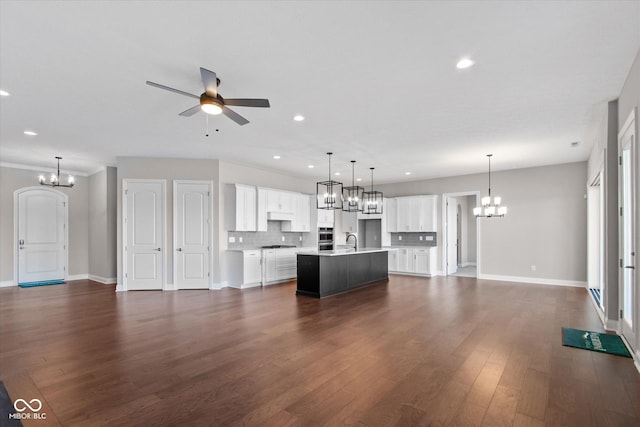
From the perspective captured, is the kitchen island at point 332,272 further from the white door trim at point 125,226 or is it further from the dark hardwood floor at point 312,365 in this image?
the white door trim at point 125,226

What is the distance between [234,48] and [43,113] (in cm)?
336

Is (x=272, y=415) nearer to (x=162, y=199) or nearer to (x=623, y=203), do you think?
(x=623, y=203)

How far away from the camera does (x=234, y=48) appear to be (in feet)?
9.20

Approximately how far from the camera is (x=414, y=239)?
9.98 metres

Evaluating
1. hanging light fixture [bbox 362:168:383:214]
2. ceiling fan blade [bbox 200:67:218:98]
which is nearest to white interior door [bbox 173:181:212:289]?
hanging light fixture [bbox 362:168:383:214]

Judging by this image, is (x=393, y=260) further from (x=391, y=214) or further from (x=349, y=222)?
(x=349, y=222)

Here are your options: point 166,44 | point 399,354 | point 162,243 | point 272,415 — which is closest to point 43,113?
point 166,44

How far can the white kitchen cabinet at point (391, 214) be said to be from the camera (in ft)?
32.6

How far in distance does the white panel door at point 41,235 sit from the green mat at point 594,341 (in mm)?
10830

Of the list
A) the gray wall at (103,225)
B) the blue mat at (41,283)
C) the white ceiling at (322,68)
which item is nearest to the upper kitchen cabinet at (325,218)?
the white ceiling at (322,68)

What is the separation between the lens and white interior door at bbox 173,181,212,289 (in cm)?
709

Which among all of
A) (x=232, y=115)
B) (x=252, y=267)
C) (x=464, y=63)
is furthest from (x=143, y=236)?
(x=464, y=63)

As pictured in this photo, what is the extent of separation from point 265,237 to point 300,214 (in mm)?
1199

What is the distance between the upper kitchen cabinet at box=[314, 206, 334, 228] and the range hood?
3.61ft
